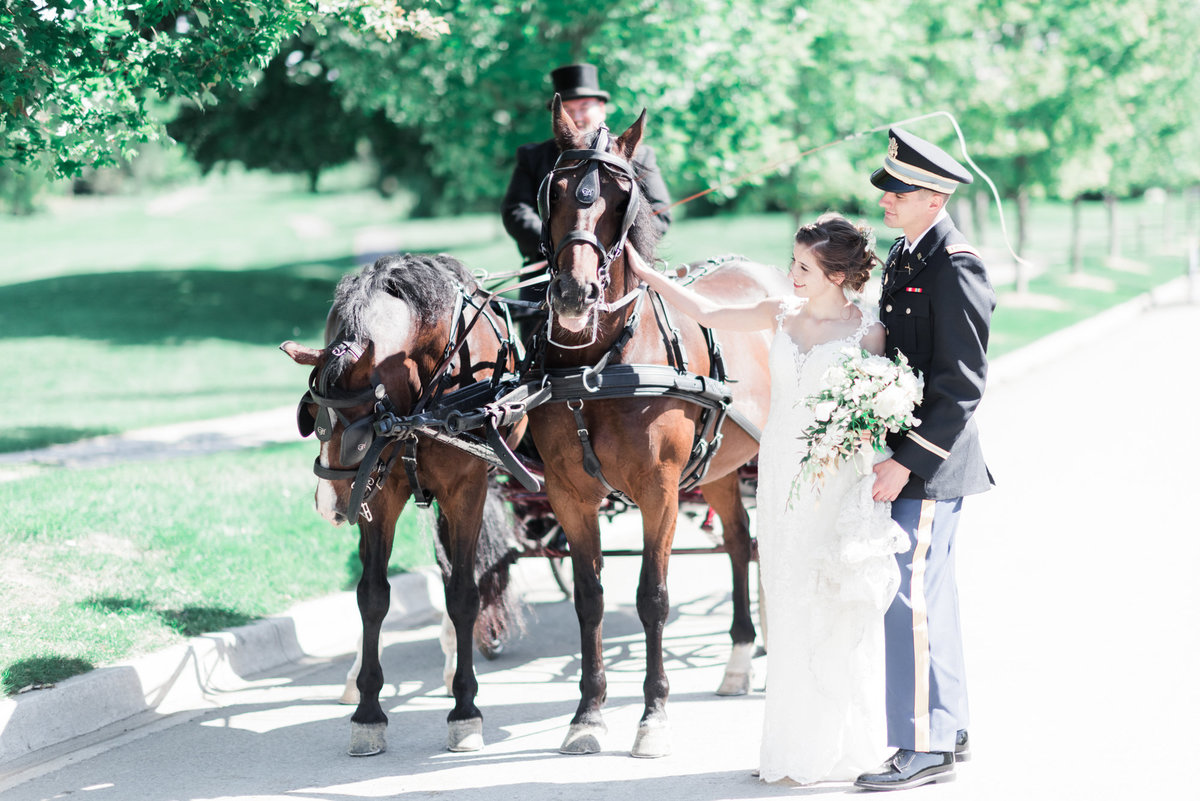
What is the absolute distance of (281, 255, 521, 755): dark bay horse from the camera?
4.71 meters

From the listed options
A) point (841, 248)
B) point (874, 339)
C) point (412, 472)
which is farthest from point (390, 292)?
point (874, 339)

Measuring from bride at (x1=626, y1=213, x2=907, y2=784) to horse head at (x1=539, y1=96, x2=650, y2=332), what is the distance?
693mm

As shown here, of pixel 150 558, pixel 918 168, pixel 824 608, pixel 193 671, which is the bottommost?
pixel 193 671

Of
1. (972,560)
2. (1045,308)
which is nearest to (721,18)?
(972,560)

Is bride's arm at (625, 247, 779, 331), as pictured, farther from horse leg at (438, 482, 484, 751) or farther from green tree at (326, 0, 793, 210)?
green tree at (326, 0, 793, 210)

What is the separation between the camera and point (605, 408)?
483 centimetres

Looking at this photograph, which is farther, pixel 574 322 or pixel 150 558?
pixel 150 558

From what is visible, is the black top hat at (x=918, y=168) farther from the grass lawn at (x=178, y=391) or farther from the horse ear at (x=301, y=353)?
the horse ear at (x=301, y=353)

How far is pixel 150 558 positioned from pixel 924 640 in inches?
184

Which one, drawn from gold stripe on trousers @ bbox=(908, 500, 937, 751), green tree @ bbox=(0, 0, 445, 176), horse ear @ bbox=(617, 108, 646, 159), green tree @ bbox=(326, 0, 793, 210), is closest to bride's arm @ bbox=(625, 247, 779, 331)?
horse ear @ bbox=(617, 108, 646, 159)

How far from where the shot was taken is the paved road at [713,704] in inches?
178

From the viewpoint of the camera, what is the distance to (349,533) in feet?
26.1

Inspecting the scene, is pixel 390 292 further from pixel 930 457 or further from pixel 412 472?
pixel 930 457

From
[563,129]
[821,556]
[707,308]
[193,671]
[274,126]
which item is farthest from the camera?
[274,126]
